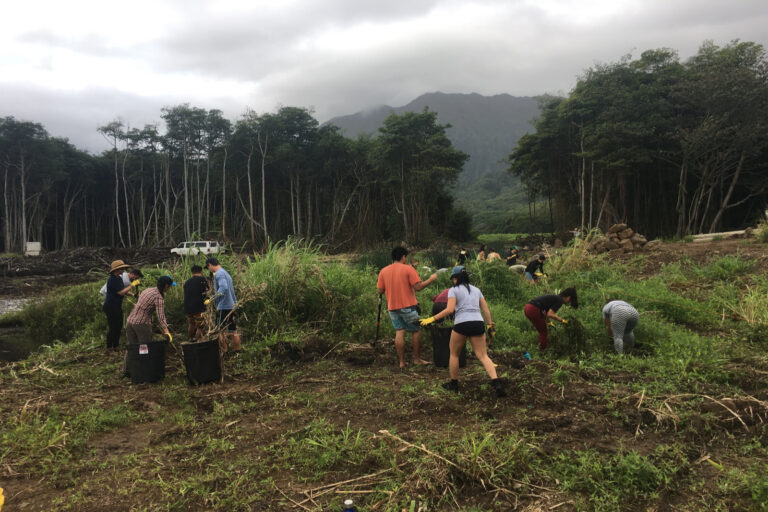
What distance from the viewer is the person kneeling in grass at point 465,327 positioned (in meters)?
4.03

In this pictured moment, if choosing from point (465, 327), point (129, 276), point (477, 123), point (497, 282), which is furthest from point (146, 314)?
point (477, 123)

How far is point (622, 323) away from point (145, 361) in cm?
591

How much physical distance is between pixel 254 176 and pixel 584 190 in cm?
2524

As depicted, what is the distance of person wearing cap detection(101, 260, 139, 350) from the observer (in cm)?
659

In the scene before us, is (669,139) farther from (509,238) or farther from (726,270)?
(509,238)

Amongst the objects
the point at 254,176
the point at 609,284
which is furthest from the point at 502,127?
the point at 609,284

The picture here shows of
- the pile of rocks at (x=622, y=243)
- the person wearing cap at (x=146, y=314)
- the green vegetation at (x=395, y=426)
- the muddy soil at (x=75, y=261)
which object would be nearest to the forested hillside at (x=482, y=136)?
the muddy soil at (x=75, y=261)

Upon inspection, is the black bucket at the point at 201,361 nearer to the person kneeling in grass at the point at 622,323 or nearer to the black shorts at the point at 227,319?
the black shorts at the point at 227,319

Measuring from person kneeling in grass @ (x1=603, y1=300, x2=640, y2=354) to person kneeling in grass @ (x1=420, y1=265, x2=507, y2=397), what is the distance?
2264 millimetres

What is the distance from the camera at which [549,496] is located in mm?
2479

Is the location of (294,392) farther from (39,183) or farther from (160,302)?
(39,183)

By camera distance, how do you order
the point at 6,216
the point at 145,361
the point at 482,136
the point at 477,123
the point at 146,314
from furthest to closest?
the point at 477,123
the point at 482,136
the point at 6,216
the point at 146,314
the point at 145,361

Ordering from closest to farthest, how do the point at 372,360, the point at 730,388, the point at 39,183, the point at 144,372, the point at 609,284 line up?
1. the point at 730,388
2. the point at 144,372
3. the point at 372,360
4. the point at 609,284
5. the point at 39,183

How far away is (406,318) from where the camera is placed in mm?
5234
